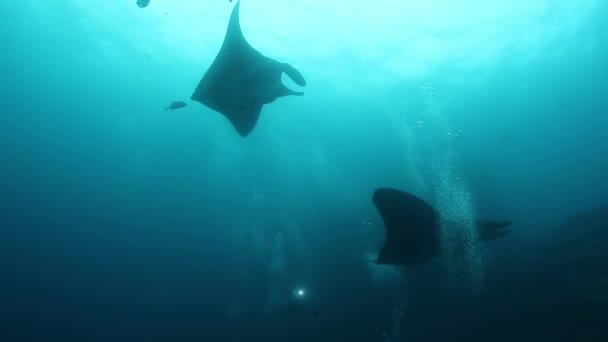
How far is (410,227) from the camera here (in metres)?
6.88

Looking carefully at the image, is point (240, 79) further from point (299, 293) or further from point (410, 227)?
point (299, 293)

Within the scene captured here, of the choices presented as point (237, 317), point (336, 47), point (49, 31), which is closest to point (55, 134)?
point (49, 31)

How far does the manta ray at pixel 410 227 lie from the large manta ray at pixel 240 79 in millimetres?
2623

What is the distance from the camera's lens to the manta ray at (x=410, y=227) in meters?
6.51

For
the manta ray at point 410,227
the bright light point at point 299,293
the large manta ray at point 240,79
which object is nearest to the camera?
the manta ray at point 410,227

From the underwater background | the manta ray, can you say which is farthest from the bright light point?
the manta ray

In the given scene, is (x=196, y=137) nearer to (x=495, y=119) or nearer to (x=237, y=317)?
(x=237, y=317)

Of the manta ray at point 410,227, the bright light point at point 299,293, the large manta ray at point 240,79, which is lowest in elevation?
the manta ray at point 410,227

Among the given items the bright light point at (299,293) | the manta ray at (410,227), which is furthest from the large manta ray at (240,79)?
the bright light point at (299,293)

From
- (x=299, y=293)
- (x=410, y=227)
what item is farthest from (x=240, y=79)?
(x=299, y=293)

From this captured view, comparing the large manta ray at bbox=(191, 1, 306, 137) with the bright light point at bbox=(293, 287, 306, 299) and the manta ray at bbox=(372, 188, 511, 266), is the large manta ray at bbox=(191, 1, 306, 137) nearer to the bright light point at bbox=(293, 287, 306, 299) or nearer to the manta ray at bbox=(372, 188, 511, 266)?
the manta ray at bbox=(372, 188, 511, 266)

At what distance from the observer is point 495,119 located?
4797 cm

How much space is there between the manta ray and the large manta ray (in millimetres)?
2623

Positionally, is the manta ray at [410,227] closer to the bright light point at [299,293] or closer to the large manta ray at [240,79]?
the large manta ray at [240,79]
